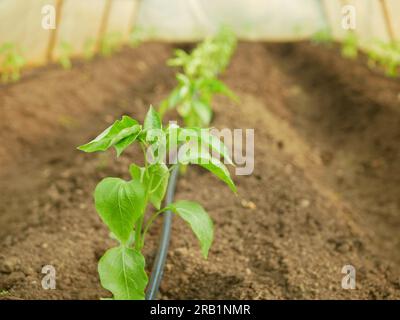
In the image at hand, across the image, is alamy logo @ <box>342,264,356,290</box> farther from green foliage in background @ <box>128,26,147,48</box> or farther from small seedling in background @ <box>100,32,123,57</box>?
green foliage in background @ <box>128,26,147,48</box>

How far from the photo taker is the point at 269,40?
9797 mm

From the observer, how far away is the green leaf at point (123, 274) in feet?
5.32

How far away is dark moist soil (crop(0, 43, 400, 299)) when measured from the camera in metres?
2.23

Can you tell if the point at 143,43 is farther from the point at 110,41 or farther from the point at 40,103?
the point at 40,103

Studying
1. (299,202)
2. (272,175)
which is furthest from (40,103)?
(299,202)

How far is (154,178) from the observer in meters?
1.79

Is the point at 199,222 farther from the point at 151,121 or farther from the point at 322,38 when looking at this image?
the point at 322,38

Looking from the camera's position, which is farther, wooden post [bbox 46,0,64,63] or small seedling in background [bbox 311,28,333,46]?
small seedling in background [bbox 311,28,333,46]

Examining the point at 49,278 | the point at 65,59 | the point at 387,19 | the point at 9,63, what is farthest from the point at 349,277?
the point at 387,19

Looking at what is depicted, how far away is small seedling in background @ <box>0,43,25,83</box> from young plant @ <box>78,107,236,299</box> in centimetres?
326

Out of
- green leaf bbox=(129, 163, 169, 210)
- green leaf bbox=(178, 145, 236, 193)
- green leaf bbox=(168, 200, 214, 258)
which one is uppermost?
green leaf bbox=(178, 145, 236, 193)

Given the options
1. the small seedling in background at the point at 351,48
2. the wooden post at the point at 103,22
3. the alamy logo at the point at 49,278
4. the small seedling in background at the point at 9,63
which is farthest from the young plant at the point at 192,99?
the wooden post at the point at 103,22

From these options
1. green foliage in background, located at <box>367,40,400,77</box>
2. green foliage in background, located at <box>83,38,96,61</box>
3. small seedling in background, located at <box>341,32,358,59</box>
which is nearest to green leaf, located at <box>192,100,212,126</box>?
green foliage in background, located at <box>367,40,400,77</box>
